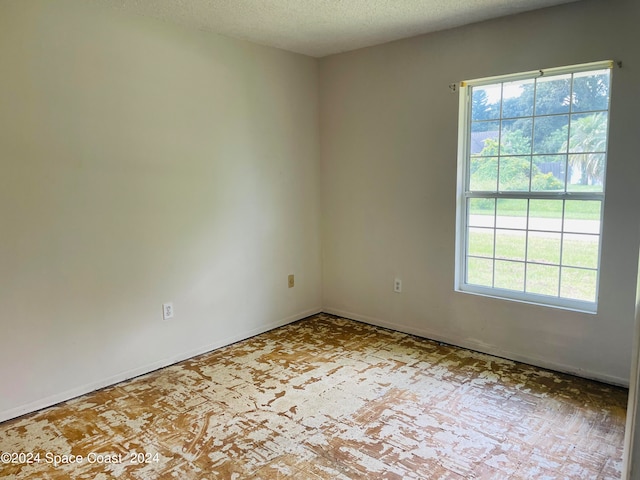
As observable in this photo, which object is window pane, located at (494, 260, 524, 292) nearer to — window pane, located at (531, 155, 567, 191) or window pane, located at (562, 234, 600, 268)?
window pane, located at (562, 234, 600, 268)

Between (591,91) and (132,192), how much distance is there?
3.07 m

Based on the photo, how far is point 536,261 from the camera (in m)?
3.19

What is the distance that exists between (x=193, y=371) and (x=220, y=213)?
3.95ft

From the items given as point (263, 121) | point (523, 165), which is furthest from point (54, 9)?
point (523, 165)

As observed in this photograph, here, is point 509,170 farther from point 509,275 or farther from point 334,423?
point 334,423

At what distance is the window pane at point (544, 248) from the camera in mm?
3092

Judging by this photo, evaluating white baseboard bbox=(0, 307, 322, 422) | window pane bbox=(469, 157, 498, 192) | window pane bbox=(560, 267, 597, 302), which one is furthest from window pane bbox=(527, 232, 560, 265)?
white baseboard bbox=(0, 307, 322, 422)

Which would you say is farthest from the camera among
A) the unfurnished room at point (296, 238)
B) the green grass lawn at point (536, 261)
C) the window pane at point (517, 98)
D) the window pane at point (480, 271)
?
the window pane at point (480, 271)

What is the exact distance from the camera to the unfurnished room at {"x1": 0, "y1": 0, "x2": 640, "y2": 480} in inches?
94.3

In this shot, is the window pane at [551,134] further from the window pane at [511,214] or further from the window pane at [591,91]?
the window pane at [511,214]

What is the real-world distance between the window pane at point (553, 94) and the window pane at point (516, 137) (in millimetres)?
122

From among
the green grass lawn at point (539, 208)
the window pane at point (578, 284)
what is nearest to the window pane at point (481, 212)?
the green grass lawn at point (539, 208)

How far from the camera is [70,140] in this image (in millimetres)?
2695

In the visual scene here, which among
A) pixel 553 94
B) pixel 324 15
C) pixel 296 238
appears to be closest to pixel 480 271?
pixel 553 94
